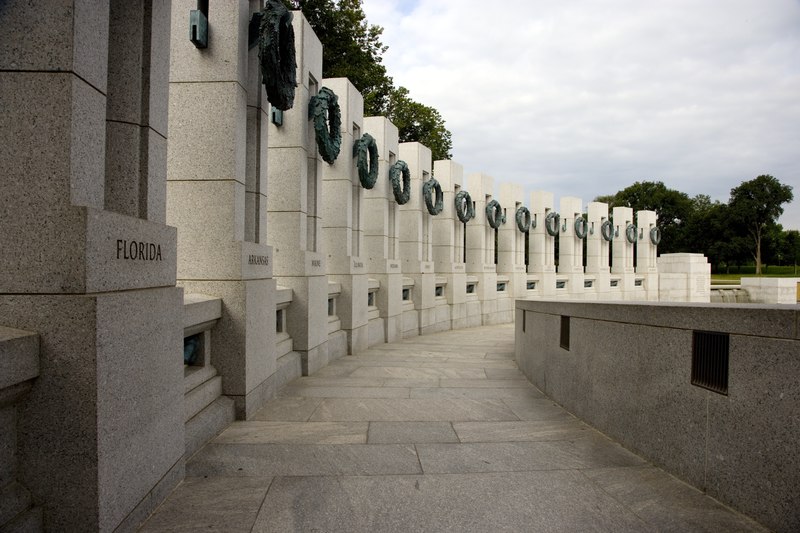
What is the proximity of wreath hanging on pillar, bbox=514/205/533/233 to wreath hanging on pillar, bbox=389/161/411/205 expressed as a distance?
29.3ft

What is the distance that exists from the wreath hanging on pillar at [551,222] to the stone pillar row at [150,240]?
45.2 feet

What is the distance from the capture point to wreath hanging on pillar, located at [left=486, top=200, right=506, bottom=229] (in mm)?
20016

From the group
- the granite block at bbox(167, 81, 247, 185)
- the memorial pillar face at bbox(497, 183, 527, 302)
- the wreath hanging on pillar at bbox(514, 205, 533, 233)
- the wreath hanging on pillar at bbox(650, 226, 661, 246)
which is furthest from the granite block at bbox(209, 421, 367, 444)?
the wreath hanging on pillar at bbox(650, 226, 661, 246)

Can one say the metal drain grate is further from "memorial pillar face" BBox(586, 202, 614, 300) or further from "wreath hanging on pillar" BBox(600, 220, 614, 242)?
"wreath hanging on pillar" BBox(600, 220, 614, 242)

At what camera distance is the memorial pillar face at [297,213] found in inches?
332

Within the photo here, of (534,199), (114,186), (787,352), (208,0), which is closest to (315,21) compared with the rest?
(534,199)

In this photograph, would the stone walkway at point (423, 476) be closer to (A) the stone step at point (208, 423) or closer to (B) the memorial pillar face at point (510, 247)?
(A) the stone step at point (208, 423)

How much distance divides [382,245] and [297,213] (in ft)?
16.9

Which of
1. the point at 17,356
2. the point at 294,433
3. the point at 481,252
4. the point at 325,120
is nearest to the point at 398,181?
the point at 325,120

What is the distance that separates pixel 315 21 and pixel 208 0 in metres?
20.0

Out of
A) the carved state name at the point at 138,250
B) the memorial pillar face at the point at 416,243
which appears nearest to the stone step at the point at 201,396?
the carved state name at the point at 138,250

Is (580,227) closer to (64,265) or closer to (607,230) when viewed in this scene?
(607,230)

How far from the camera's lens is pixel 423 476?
413 cm

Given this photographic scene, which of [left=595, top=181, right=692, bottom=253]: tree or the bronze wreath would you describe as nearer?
the bronze wreath
